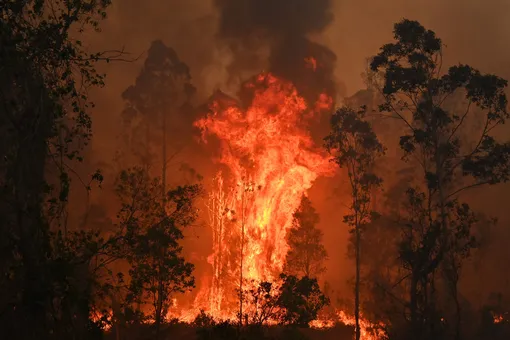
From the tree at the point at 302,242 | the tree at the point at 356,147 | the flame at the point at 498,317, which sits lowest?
the flame at the point at 498,317

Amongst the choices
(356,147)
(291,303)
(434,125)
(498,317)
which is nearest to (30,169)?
(291,303)

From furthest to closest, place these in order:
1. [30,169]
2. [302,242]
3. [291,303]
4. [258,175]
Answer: [258,175], [302,242], [291,303], [30,169]

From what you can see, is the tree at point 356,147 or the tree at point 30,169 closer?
the tree at point 30,169

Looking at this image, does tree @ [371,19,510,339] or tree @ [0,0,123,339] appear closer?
tree @ [0,0,123,339]

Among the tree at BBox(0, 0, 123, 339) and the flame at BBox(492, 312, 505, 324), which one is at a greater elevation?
the tree at BBox(0, 0, 123, 339)

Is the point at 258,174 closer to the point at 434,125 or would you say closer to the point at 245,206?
the point at 245,206

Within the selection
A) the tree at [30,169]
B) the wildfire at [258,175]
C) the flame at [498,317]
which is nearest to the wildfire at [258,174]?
the wildfire at [258,175]

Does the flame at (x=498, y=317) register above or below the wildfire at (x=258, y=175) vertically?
below

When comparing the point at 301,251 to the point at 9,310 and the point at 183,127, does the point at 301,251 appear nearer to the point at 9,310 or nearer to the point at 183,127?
the point at 183,127

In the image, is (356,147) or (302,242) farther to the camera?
(302,242)

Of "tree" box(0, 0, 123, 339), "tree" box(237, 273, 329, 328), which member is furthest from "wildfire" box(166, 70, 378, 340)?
"tree" box(0, 0, 123, 339)

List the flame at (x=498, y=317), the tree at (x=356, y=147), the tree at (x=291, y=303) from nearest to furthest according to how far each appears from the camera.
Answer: the tree at (x=291, y=303) < the tree at (x=356, y=147) < the flame at (x=498, y=317)

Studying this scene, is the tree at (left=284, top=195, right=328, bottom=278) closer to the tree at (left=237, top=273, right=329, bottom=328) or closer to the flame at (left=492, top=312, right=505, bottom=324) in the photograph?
the flame at (left=492, top=312, right=505, bottom=324)

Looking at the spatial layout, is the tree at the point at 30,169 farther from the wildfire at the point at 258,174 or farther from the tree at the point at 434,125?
the wildfire at the point at 258,174
